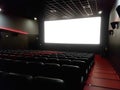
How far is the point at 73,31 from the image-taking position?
362 inches

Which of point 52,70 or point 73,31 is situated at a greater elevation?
point 73,31

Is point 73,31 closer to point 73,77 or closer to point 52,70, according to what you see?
point 52,70

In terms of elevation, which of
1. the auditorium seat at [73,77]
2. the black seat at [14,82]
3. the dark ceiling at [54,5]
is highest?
the dark ceiling at [54,5]

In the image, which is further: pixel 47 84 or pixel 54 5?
pixel 54 5

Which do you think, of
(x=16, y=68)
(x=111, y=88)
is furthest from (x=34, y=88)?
(x=111, y=88)

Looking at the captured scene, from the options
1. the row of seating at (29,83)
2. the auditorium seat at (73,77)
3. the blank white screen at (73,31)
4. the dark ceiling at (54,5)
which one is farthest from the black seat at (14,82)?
the blank white screen at (73,31)

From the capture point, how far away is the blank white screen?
8615 mm

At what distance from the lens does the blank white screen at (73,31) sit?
8615 millimetres

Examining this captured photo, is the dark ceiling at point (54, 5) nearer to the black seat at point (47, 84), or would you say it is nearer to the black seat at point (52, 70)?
the black seat at point (52, 70)

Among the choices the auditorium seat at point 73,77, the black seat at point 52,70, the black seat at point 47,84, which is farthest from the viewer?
the black seat at point 52,70

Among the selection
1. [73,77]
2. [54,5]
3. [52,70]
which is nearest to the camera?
[73,77]

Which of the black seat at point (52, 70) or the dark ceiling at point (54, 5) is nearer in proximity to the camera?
the black seat at point (52, 70)

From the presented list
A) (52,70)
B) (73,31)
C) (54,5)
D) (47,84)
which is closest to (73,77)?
(52,70)

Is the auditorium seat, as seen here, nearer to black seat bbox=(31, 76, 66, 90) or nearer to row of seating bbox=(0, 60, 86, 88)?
row of seating bbox=(0, 60, 86, 88)
